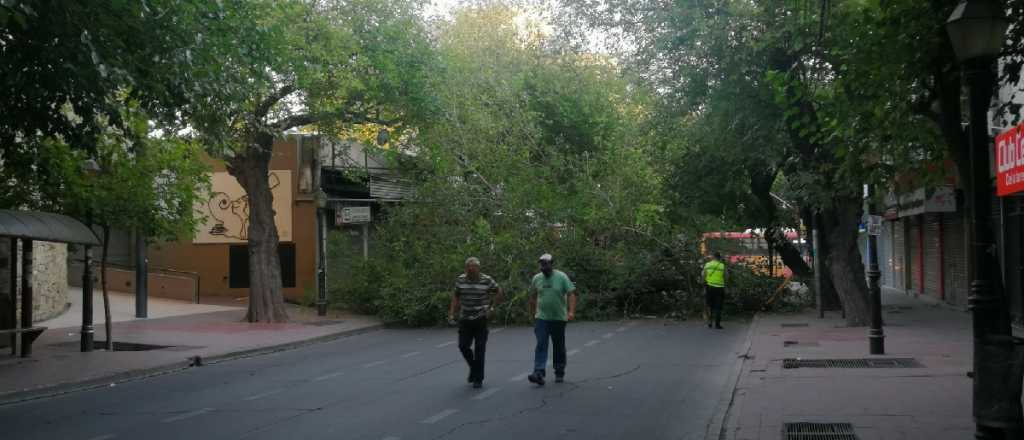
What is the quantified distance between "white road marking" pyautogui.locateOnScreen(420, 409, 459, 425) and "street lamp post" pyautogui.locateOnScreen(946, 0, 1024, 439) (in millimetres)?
5034

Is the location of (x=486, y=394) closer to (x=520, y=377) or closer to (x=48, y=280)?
(x=520, y=377)

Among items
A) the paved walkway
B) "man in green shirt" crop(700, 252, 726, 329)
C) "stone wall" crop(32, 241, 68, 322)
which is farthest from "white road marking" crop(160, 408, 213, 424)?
"stone wall" crop(32, 241, 68, 322)

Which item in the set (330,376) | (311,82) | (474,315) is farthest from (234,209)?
(474,315)

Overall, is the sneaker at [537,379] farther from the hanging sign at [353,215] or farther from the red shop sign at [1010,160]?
the hanging sign at [353,215]

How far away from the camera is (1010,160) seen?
15398 millimetres

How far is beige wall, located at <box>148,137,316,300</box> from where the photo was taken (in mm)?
31359

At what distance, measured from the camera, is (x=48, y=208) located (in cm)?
1708

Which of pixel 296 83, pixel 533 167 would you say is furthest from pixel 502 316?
pixel 296 83

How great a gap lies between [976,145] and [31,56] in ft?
33.5

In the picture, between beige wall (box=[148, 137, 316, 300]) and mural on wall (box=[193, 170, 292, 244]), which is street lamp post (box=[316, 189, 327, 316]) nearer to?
beige wall (box=[148, 137, 316, 300])

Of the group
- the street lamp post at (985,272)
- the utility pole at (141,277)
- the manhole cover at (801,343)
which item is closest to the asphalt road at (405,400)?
the manhole cover at (801,343)

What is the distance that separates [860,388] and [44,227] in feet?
38.7

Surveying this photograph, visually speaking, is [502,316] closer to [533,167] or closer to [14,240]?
[533,167]

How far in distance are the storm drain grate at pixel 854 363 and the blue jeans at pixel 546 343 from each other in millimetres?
3270
